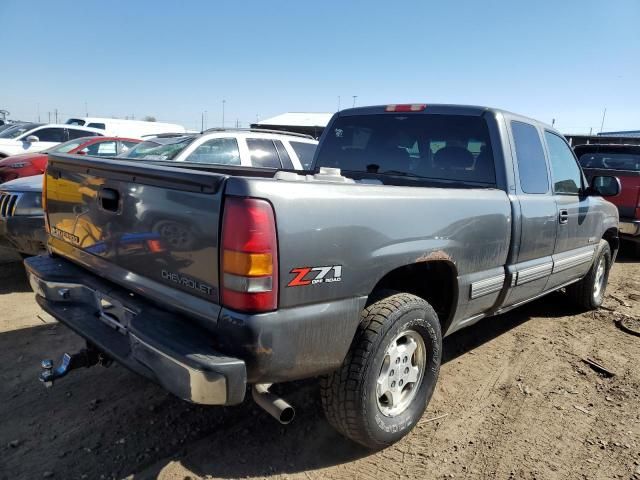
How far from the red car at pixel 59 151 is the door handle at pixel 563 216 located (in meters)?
7.01

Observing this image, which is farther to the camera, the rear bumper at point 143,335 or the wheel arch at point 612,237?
the wheel arch at point 612,237

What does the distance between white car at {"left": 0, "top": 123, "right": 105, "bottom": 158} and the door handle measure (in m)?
12.0

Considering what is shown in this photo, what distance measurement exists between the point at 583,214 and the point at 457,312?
7.07 feet

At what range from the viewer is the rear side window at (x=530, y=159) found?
3547 mm

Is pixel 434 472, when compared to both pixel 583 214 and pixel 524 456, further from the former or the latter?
pixel 583 214

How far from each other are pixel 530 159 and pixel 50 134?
12.9m

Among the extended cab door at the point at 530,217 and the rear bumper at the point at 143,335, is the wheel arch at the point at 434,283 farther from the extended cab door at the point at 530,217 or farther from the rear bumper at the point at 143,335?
the rear bumper at the point at 143,335

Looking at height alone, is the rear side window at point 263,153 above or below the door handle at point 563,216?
above

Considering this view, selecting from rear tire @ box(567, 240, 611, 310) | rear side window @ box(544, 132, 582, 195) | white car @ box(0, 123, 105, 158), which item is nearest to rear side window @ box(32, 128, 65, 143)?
white car @ box(0, 123, 105, 158)

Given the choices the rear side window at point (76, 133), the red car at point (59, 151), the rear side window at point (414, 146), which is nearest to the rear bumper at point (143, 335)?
the rear side window at point (414, 146)

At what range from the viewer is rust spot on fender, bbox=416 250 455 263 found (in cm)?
258

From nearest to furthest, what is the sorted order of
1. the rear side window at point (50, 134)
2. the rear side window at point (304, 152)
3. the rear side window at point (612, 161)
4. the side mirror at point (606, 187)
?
1. the side mirror at point (606, 187)
2. the rear side window at point (304, 152)
3. the rear side window at point (612, 161)
4. the rear side window at point (50, 134)

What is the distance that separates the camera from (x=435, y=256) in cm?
266

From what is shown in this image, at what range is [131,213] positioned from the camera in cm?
232
